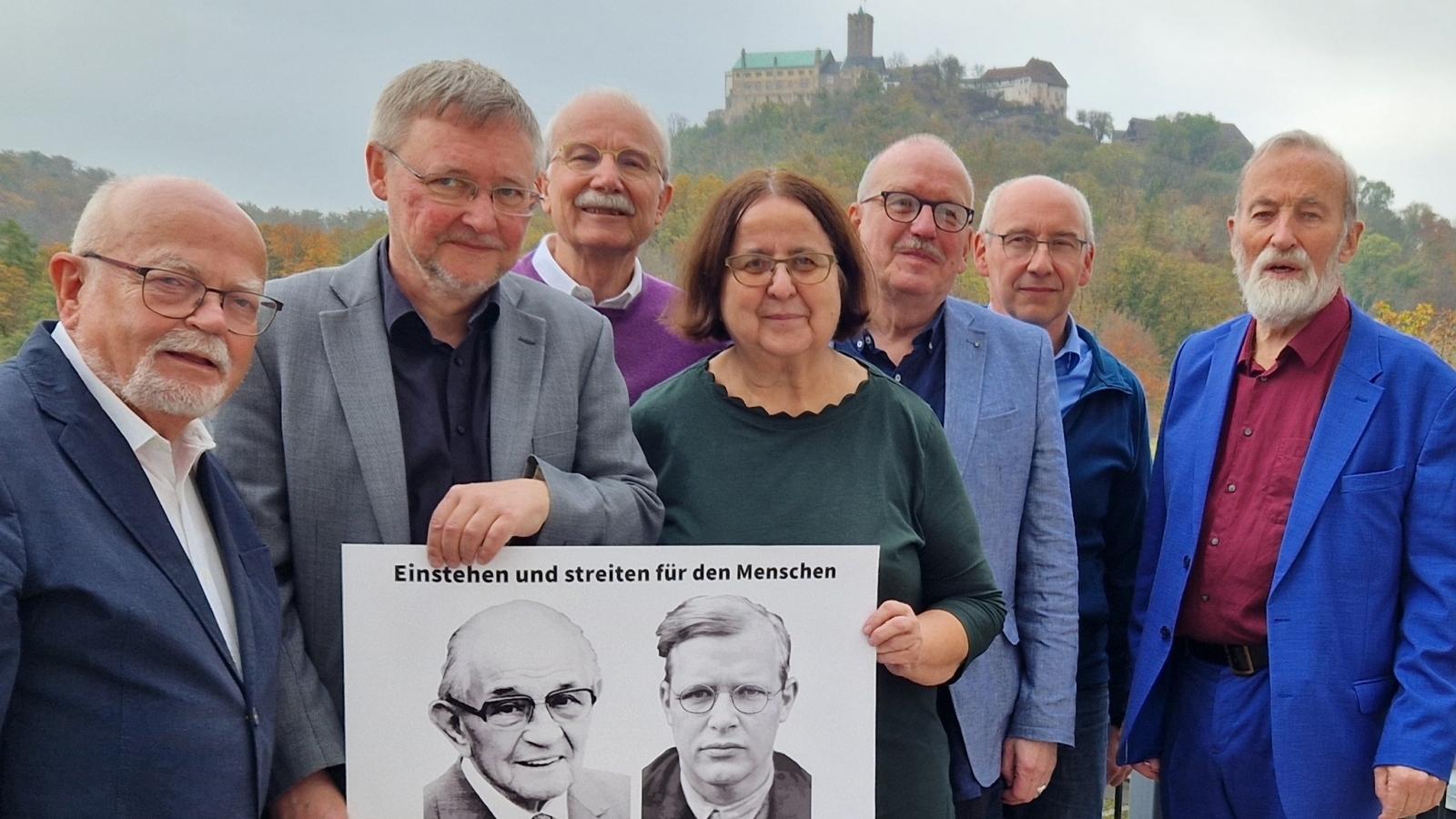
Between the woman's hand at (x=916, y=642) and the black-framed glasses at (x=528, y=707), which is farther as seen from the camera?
the woman's hand at (x=916, y=642)

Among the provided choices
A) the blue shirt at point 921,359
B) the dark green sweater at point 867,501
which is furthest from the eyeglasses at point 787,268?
the blue shirt at point 921,359

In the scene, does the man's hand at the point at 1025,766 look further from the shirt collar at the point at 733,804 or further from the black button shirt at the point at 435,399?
the black button shirt at the point at 435,399

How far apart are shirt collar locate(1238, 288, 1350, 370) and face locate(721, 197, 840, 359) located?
5.86 feet

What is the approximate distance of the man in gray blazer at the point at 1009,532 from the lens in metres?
2.92

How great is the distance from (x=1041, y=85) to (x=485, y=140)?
185ft

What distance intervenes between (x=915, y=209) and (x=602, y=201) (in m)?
0.99

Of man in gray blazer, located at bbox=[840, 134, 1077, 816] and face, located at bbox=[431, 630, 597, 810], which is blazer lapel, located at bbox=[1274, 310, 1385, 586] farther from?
face, located at bbox=[431, 630, 597, 810]

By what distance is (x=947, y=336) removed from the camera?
10.4ft

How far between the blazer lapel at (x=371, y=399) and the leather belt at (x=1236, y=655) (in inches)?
98.5

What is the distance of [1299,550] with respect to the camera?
122 inches

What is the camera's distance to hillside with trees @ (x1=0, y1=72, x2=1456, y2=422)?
763 centimetres

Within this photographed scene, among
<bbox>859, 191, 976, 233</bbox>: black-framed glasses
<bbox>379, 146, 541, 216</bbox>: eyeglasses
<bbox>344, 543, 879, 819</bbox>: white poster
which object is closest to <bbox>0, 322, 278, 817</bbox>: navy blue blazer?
<bbox>344, 543, 879, 819</bbox>: white poster

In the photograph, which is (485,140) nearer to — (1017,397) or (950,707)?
(1017,397)

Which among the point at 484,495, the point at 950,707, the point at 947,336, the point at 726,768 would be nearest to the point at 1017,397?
the point at 947,336
